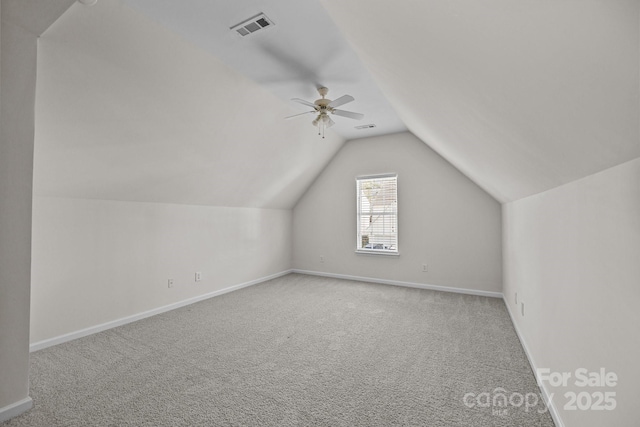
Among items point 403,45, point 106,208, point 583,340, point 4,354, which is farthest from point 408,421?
point 106,208

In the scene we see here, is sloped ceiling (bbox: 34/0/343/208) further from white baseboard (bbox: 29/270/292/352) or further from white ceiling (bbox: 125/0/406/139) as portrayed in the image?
white baseboard (bbox: 29/270/292/352)

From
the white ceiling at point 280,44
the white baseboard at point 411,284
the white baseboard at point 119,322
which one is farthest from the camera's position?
the white baseboard at point 411,284

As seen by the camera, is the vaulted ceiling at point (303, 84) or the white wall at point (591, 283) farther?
the white wall at point (591, 283)

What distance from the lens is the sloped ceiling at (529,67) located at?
665 mm

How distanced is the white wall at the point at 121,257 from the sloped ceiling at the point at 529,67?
127 inches

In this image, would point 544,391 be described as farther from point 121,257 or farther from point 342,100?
point 121,257

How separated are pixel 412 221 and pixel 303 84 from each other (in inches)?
122

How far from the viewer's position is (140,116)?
8.72ft

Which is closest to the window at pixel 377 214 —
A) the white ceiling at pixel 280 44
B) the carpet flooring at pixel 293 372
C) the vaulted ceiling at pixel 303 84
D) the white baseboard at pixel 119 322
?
the vaulted ceiling at pixel 303 84

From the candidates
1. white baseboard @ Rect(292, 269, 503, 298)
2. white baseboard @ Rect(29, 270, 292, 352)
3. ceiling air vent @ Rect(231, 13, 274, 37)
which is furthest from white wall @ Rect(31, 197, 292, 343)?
ceiling air vent @ Rect(231, 13, 274, 37)

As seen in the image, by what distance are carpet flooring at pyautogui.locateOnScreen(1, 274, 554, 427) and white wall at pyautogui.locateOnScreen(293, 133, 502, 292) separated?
1001 mm

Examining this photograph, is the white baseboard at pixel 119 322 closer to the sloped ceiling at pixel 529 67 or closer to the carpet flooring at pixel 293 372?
the carpet flooring at pixel 293 372

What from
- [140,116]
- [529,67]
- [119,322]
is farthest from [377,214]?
[529,67]

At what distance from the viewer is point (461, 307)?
3.96m
